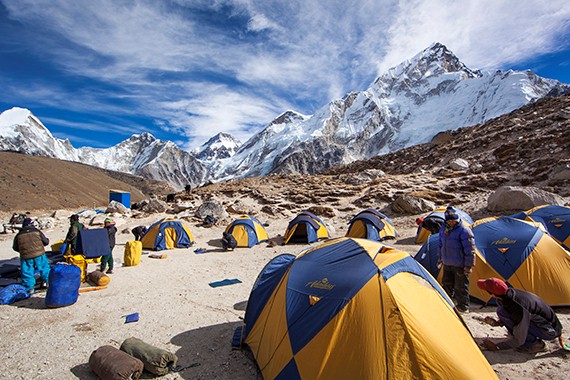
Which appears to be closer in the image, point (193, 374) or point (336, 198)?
point (193, 374)

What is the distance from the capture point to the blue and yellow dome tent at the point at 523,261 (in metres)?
6.45

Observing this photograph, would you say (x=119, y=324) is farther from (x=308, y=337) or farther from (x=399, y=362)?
(x=399, y=362)

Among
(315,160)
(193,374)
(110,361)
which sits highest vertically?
(315,160)

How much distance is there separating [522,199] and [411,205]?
5.22 m

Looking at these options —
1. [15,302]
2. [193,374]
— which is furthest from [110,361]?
[15,302]

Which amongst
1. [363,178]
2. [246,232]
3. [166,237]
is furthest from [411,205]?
[166,237]

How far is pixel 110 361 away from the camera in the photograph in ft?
14.4

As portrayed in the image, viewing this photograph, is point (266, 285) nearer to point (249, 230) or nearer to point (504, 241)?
point (504, 241)

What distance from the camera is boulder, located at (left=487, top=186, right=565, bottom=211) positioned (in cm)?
1516

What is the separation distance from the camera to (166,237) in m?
14.5

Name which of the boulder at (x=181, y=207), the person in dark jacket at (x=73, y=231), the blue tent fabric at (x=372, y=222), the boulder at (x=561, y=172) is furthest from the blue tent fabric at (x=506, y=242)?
the boulder at (x=181, y=207)

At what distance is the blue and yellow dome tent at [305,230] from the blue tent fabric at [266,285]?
30.0ft

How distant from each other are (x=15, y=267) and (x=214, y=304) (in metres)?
6.80

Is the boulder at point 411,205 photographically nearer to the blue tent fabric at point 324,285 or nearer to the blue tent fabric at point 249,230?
the blue tent fabric at point 249,230
